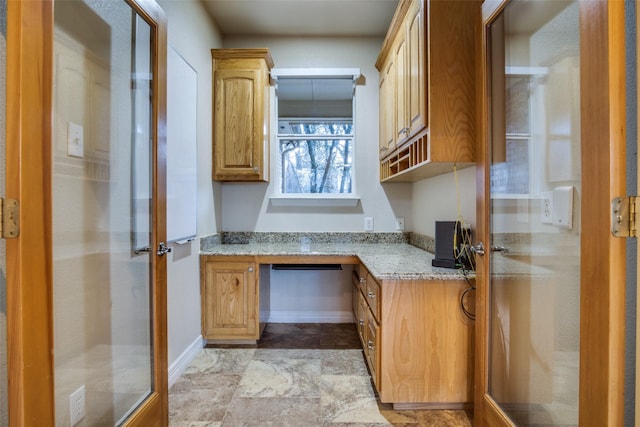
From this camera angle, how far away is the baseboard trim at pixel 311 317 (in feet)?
9.80

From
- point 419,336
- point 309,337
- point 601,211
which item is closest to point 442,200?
point 419,336

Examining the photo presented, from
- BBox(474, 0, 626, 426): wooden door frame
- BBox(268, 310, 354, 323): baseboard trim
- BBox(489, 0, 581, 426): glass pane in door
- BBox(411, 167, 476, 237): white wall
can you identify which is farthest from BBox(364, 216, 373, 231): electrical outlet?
BBox(474, 0, 626, 426): wooden door frame

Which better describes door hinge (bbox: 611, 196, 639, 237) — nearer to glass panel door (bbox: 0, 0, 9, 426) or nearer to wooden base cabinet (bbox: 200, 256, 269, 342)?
glass panel door (bbox: 0, 0, 9, 426)

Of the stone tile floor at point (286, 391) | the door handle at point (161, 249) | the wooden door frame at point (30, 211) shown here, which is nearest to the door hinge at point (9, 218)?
the wooden door frame at point (30, 211)

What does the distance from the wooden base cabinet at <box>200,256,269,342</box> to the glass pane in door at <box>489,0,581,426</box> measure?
5.49ft

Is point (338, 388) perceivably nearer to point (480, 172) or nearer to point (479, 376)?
point (479, 376)

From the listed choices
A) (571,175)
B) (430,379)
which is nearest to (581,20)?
(571,175)

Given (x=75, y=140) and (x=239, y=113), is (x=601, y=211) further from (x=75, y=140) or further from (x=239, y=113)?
(x=239, y=113)

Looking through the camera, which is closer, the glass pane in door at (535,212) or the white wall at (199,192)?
the glass pane in door at (535,212)

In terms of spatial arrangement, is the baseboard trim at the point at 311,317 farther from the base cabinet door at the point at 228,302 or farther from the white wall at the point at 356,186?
the white wall at the point at 356,186

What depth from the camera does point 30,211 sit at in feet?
2.69

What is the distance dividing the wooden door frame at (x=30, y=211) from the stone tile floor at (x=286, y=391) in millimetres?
974

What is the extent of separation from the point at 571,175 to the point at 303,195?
2.20 metres

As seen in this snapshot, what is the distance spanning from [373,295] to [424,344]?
0.36 meters
